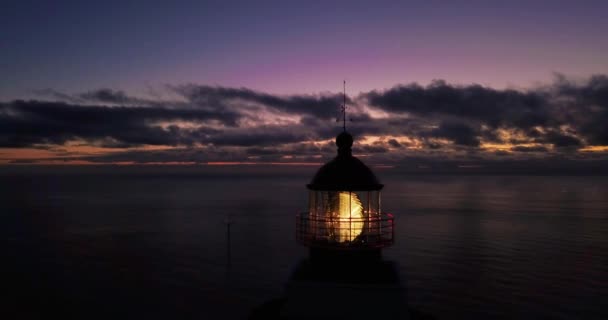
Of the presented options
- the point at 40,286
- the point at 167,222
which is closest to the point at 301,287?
the point at 40,286

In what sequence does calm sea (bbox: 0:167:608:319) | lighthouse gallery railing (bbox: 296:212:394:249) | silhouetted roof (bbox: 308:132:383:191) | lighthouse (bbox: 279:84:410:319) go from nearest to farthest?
lighthouse (bbox: 279:84:410:319), silhouetted roof (bbox: 308:132:383:191), lighthouse gallery railing (bbox: 296:212:394:249), calm sea (bbox: 0:167:608:319)

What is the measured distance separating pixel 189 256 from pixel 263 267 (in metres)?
7.72

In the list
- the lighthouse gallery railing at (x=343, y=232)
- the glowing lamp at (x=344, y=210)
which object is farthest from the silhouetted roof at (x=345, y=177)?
the lighthouse gallery railing at (x=343, y=232)

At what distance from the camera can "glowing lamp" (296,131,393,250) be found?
9.95 meters

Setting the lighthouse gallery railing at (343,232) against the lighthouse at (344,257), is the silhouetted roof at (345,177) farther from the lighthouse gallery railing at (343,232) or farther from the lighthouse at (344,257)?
the lighthouse gallery railing at (343,232)

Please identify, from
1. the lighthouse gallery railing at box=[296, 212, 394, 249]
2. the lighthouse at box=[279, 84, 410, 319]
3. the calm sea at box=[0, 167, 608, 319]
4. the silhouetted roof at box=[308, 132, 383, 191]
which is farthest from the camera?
the calm sea at box=[0, 167, 608, 319]

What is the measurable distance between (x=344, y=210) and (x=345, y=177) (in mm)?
896

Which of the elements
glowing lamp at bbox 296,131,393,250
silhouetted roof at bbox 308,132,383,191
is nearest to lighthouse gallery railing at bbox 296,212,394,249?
glowing lamp at bbox 296,131,393,250

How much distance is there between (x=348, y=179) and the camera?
9930 millimetres

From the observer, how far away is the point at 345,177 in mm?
9961

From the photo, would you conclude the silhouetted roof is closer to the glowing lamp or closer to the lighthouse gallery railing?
the glowing lamp

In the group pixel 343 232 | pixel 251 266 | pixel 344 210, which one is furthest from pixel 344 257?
pixel 251 266

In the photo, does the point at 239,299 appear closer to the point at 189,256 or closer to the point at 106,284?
the point at 106,284

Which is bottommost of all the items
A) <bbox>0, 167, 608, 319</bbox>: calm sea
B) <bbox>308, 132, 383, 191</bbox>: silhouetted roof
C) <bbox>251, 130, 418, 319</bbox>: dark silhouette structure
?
<bbox>0, 167, 608, 319</bbox>: calm sea
